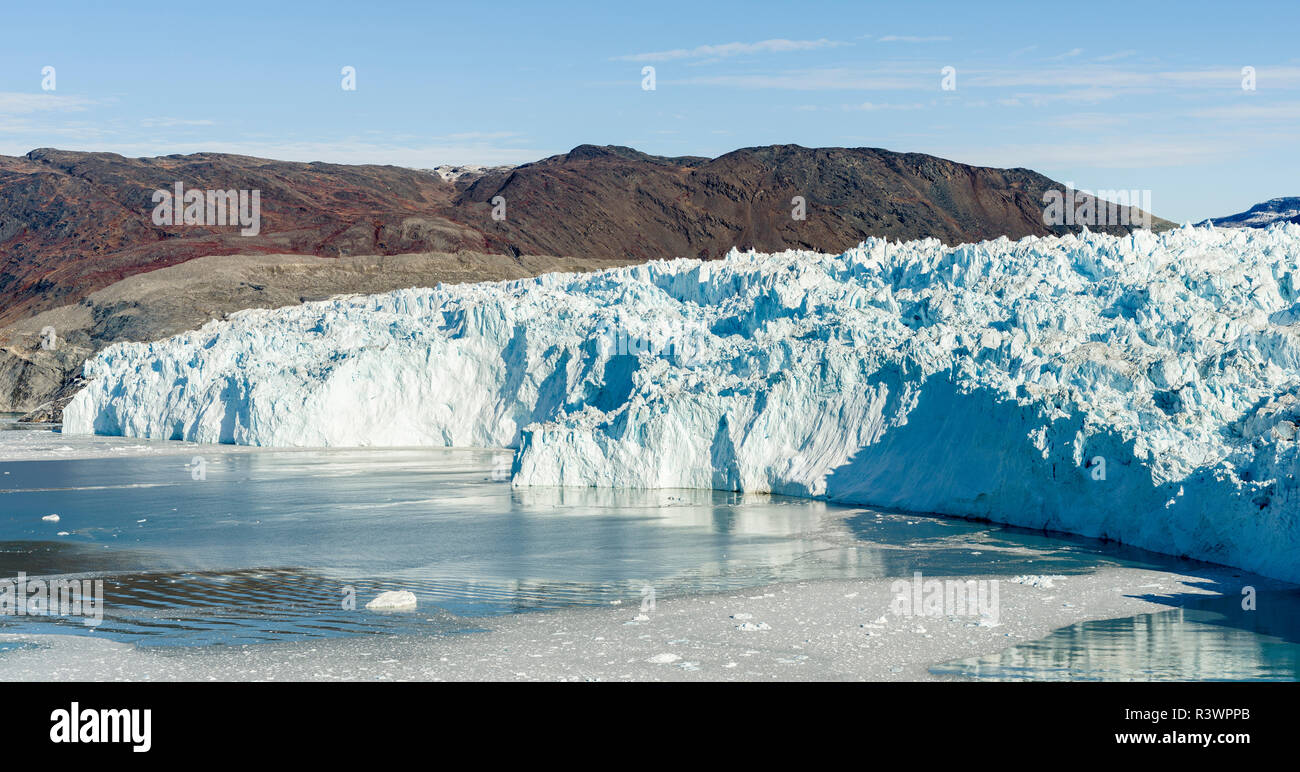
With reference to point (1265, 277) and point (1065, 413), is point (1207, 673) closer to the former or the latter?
point (1065, 413)

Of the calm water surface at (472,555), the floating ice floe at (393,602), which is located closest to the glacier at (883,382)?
the calm water surface at (472,555)

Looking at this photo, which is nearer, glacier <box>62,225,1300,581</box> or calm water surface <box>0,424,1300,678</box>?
calm water surface <box>0,424,1300,678</box>

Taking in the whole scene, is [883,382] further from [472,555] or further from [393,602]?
[393,602]

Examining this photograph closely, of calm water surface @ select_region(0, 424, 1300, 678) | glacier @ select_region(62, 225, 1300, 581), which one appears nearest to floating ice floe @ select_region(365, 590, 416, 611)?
calm water surface @ select_region(0, 424, 1300, 678)

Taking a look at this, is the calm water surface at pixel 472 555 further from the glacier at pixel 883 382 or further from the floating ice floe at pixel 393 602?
the glacier at pixel 883 382

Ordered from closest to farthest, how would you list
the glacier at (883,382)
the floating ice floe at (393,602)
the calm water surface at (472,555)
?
the calm water surface at (472,555)
the floating ice floe at (393,602)
the glacier at (883,382)

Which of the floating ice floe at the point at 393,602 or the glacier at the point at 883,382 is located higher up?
the glacier at the point at 883,382

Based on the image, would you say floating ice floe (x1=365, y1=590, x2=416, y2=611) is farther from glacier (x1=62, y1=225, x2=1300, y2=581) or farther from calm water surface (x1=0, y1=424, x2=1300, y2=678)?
glacier (x1=62, y1=225, x2=1300, y2=581)
